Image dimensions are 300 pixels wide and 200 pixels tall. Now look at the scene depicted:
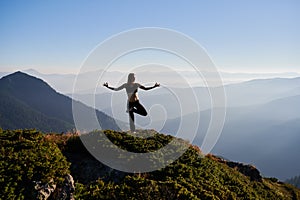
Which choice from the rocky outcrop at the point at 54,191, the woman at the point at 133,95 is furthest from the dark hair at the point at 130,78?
the rocky outcrop at the point at 54,191

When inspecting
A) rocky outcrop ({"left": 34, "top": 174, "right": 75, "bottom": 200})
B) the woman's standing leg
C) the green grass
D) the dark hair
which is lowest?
rocky outcrop ({"left": 34, "top": 174, "right": 75, "bottom": 200})

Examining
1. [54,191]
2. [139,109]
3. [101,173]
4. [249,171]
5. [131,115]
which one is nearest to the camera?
[54,191]

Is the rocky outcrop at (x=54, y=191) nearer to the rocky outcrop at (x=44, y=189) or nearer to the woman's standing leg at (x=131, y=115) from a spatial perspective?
the rocky outcrop at (x=44, y=189)

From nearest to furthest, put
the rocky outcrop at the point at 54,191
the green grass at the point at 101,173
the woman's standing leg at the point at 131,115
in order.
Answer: the rocky outcrop at the point at 54,191 < the green grass at the point at 101,173 < the woman's standing leg at the point at 131,115

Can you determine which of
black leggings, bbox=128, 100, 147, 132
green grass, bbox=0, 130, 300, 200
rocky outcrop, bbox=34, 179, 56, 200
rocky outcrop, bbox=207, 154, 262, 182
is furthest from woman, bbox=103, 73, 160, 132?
rocky outcrop, bbox=207, 154, 262, 182

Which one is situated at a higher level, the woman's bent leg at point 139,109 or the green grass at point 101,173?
the woman's bent leg at point 139,109

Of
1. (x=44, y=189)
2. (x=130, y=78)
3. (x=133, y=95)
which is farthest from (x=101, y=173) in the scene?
(x=130, y=78)

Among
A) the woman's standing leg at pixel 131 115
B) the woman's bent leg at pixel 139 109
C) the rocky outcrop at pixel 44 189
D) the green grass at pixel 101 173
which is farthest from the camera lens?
the woman's standing leg at pixel 131 115

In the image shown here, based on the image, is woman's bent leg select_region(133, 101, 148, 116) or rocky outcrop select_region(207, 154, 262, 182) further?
rocky outcrop select_region(207, 154, 262, 182)

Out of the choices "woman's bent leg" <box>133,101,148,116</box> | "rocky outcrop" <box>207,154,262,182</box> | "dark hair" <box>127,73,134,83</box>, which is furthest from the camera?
"rocky outcrop" <box>207,154,262,182</box>

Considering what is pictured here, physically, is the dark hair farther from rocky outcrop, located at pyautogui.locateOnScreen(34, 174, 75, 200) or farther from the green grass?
rocky outcrop, located at pyautogui.locateOnScreen(34, 174, 75, 200)

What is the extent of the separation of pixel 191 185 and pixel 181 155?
3652mm

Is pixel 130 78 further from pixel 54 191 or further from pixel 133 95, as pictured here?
pixel 54 191

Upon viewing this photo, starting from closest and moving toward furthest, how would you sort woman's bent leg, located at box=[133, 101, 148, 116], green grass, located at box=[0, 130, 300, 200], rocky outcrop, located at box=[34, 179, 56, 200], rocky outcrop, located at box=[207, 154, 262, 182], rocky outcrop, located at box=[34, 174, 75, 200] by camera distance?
rocky outcrop, located at box=[34, 179, 56, 200]
rocky outcrop, located at box=[34, 174, 75, 200]
green grass, located at box=[0, 130, 300, 200]
woman's bent leg, located at box=[133, 101, 148, 116]
rocky outcrop, located at box=[207, 154, 262, 182]
